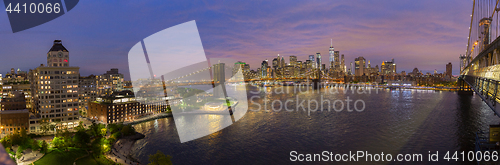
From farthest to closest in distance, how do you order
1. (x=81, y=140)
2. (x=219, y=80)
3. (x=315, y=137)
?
(x=219, y=80) < (x=315, y=137) < (x=81, y=140)

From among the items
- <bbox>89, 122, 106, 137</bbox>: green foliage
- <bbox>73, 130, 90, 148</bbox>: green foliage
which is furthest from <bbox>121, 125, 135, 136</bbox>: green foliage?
<bbox>73, 130, 90, 148</bbox>: green foliage

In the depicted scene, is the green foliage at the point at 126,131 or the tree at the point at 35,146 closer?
the tree at the point at 35,146

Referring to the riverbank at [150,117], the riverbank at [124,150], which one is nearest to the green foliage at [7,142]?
the riverbank at [124,150]

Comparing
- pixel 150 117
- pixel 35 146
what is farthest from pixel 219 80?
pixel 35 146

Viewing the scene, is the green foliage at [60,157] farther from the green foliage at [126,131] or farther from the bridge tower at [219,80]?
the bridge tower at [219,80]

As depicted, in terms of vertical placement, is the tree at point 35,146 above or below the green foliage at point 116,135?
above

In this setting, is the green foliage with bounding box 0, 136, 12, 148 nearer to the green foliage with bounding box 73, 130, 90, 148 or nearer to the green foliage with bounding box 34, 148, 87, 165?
the green foliage with bounding box 34, 148, 87, 165


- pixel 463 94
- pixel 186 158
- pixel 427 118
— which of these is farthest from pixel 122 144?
pixel 463 94

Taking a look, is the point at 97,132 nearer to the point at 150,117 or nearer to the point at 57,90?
the point at 57,90
